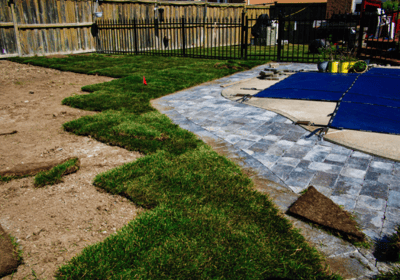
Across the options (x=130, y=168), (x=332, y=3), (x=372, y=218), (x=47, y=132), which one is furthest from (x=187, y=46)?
(x=372, y=218)

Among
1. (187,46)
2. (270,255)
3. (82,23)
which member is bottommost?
(270,255)

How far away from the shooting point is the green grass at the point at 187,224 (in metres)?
2.05

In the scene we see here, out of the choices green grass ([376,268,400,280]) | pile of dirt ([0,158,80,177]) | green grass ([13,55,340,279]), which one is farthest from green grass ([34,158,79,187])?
green grass ([376,268,400,280])

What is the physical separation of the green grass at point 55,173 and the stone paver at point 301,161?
70.7 inches

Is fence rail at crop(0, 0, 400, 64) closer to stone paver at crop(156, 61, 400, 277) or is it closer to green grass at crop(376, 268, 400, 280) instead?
stone paver at crop(156, 61, 400, 277)

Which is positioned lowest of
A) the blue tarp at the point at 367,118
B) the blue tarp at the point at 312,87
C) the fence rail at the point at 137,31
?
the blue tarp at the point at 367,118

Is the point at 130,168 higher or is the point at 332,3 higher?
the point at 332,3

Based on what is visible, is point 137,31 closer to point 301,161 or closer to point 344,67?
point 344,67

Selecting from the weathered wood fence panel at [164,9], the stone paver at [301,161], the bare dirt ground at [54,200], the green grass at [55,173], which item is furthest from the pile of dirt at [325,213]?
the weathered wood fence panel at [164,9]

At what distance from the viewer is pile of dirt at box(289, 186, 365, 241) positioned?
236 cm

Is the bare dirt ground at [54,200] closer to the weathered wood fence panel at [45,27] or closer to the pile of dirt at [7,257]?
the pile of dirt at [7,257]

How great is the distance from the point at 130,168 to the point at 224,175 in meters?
1.06

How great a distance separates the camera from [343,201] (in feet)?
9.22

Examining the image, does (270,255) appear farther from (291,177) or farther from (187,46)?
(187,46)
